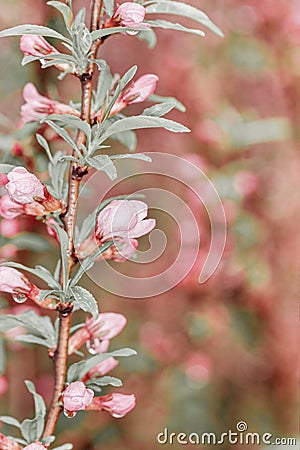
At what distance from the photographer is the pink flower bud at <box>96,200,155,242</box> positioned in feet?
0.96

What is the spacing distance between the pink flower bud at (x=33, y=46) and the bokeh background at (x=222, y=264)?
411 mm

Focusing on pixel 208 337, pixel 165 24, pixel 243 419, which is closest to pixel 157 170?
pixel 208 337

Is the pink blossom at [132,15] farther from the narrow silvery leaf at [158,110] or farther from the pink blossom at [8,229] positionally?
the pink blossom at [8,229]

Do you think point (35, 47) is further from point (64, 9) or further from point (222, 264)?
point (222, 264)

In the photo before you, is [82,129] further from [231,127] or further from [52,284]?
[231,127]

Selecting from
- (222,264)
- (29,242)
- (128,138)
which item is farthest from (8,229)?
(222,264)

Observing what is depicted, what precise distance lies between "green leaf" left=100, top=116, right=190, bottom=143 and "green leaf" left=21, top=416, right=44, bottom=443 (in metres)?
0.14

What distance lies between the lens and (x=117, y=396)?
33cm

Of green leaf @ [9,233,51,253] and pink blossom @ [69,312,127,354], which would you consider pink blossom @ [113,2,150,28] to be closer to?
pink blossom @ [69,312,127,354]

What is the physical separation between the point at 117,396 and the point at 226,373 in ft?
1.79

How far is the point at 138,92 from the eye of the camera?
13.0 inches

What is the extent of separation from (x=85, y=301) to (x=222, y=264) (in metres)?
0.54

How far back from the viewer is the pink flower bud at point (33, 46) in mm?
312

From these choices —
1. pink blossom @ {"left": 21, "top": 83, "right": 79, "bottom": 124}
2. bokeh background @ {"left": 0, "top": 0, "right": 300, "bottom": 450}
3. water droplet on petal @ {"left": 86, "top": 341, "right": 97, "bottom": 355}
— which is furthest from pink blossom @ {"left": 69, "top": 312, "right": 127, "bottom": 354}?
bokeh background @ {"left": 0, "top": 0, "right": 300, "bottom": 450}
